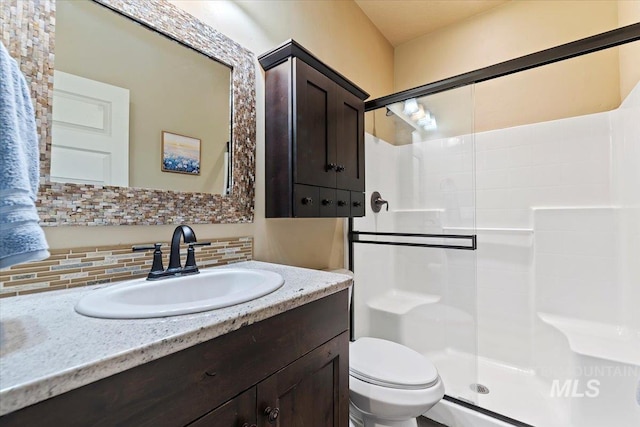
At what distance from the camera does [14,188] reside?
18.3 inches

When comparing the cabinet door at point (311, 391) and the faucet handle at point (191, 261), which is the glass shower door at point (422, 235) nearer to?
the cabinet door at point (311, 391)

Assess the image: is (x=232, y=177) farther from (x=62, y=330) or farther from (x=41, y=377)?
(x=41, y=377)

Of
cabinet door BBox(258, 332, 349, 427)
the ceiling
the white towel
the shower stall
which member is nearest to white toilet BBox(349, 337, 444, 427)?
cabinet door BBox(258, 332, 349, 427)

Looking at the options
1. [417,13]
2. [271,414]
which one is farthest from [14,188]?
[417,13]

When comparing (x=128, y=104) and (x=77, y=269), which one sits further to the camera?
(x=128, y=104)

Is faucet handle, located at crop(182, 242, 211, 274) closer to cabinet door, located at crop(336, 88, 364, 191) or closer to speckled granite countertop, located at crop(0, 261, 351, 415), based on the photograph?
speckled granite countertop, located at crop(0, 261, 351, 415)

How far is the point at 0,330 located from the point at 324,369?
69 centimetres

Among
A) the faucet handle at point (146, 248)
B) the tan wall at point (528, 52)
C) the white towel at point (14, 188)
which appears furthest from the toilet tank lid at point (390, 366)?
the tan wall at point (528, 52)

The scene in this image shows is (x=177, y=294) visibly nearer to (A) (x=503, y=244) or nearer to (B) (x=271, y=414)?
(B) (x=271, y=414)

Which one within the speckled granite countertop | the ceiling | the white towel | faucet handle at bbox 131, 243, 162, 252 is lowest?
the speckled granite countertop

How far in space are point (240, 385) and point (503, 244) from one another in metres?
2.03

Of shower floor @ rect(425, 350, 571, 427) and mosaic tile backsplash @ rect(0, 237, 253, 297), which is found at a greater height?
mosaic tile backsplash @ rect(0, 237, 253, 297)

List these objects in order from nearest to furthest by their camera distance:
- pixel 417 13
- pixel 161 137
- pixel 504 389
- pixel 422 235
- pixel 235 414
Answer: pixel 235 414, pixel 161 137, pixel 504 389, pixel 422 235, pixel 417 13

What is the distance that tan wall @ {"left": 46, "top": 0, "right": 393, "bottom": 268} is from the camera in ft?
3.05
